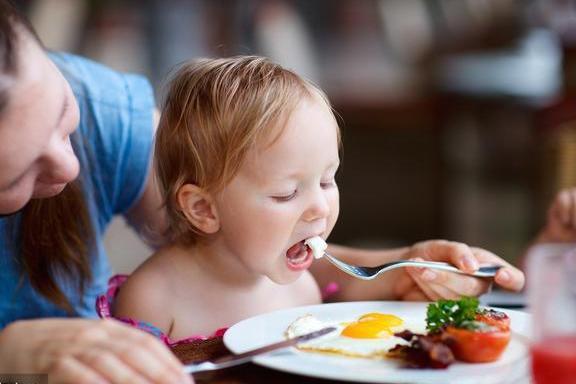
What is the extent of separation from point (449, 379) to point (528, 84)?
16.4 feet

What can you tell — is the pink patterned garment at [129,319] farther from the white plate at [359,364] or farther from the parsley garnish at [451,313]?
the parsley garnish at [451,313]

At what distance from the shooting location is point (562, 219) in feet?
5.18

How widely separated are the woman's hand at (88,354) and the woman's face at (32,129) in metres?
0.21

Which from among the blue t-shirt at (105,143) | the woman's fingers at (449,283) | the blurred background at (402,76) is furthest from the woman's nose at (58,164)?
the blurred background at (402,76)

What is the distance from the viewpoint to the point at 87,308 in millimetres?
1550

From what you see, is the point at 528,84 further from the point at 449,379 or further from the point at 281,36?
the point at 449,379

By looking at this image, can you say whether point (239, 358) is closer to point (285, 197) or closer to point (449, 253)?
point (285, 197)

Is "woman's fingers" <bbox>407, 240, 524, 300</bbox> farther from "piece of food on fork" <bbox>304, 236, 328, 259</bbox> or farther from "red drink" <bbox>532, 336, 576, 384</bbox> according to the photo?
"red drink" <bbox>532, 336, 576, 384</bbox>

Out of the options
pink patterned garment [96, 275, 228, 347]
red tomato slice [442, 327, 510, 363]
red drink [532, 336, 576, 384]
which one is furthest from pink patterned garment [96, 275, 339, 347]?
red drink [532, 336, 576, 384]

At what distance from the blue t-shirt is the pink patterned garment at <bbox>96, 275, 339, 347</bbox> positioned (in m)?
0.14

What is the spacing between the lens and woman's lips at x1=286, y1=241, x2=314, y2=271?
4.05 ft

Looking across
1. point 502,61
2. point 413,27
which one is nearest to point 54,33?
point 413,27

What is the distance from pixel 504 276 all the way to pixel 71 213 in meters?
0.73

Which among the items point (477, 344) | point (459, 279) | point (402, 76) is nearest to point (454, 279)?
point (459, 279)
